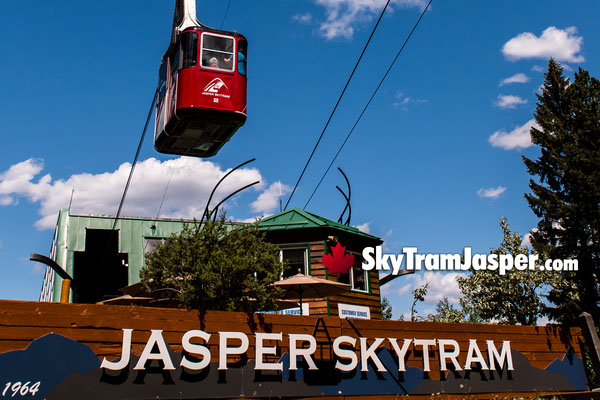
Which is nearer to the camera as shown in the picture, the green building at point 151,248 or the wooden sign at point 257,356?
the wooden sign at point 257,356

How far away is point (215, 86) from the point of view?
1477 centimetres

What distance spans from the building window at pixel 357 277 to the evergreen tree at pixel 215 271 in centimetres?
725

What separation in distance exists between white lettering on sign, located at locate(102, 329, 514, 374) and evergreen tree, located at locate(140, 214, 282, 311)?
4.68ft

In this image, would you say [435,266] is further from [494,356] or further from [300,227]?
[494,356]

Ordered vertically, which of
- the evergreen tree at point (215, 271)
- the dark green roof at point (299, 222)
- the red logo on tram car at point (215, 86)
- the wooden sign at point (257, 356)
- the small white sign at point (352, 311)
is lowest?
the wooden sign at point (257, 356)

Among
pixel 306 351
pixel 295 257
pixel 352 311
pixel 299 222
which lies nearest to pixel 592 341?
pixel 306 351

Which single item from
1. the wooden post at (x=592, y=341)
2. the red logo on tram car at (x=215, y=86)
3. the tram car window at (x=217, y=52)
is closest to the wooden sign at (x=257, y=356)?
the wooden post at (x=592, y=341)

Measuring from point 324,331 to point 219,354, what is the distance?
202 centimetres

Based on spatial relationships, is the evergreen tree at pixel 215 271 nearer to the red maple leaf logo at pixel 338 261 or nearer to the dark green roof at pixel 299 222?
the red maple leaf logo at pixel 338 261

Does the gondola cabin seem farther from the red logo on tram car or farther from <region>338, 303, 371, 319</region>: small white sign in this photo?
<region>338, 303, 371, 319</region>: small white sign

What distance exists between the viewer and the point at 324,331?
9.77m

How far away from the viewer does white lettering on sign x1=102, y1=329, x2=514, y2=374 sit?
8.20 m

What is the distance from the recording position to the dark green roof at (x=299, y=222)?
18234 millimetres

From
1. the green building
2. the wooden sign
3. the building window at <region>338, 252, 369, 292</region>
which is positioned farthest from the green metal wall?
the wooden sign
